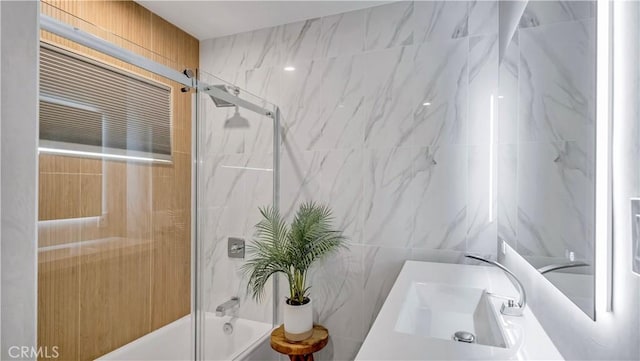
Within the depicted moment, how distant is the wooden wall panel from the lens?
3.78ft

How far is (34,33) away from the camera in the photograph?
0.36m

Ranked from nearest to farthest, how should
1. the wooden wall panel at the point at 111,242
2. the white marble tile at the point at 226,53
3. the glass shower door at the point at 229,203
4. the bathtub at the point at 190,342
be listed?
the wooden wall panel at the point at 111,242
the bathtub at the point at 190,342
the glass shower door at the point at 229,203
the white marble tile at the point at 226,53

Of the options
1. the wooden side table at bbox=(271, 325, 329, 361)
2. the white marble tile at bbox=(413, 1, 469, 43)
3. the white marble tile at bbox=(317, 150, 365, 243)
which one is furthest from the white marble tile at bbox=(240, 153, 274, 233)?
the white marble tile at bbox=(413, 1, 469, 43)

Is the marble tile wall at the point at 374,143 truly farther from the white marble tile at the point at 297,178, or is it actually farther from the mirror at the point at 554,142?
the mirror at the point at 554,142

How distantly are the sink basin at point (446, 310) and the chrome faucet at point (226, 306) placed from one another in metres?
1.08

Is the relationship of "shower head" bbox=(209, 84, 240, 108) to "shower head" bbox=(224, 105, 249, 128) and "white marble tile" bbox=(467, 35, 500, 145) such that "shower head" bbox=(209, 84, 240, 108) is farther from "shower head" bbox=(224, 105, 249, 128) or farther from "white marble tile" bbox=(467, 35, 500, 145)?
"white marble tile" bbox=(467, 35, 500, 145)

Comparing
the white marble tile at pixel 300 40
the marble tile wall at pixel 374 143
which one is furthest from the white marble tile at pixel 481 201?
the white marble tile at pixel 300 40

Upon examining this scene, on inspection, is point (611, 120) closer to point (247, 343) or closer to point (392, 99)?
point (392, 99)

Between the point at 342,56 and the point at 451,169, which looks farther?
the point at 342,56

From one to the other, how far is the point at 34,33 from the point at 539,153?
1251 mm

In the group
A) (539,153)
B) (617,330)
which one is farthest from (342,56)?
(617,330)

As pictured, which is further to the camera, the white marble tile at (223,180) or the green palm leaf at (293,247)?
the green palm leaf at (293,247)

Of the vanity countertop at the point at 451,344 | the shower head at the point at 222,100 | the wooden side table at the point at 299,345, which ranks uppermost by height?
the shower head at the point at 222,100

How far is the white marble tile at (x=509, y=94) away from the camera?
1.40 metres
